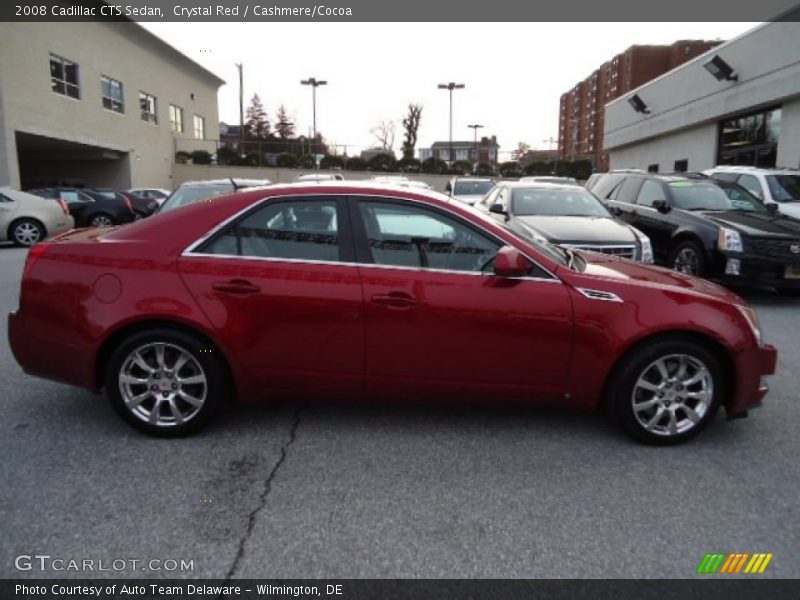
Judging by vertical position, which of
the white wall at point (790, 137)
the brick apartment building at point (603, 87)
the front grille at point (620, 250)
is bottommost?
the front grille at point (620, 250)

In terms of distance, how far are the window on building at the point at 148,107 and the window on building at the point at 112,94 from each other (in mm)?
2458

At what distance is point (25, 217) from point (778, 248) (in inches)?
616

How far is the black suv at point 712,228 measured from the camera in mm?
7637

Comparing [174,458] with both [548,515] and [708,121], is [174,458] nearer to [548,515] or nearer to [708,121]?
[548,515]

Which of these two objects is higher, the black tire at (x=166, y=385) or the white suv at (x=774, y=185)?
the white suv at (x=774, y=185)

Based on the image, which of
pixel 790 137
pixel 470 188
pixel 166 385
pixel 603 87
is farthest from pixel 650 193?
pixel 603 87

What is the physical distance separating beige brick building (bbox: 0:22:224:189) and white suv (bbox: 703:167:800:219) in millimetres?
24420

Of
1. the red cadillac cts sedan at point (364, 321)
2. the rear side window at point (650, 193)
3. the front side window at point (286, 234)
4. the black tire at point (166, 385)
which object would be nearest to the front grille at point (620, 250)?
the rear side window at point (650, 193)

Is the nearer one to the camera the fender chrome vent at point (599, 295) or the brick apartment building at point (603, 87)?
the fender chrome vent at point (599, 295)

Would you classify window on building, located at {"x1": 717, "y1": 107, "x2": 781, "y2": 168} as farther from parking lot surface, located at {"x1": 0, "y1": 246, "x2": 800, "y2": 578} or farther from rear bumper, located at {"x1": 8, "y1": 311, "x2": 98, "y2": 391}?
rear bumper, located at {"x1": 8, "y1": 311, "x2": 98, "y2": 391}

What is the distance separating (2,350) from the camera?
5344mm

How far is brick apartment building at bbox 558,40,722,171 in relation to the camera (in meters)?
82.8
